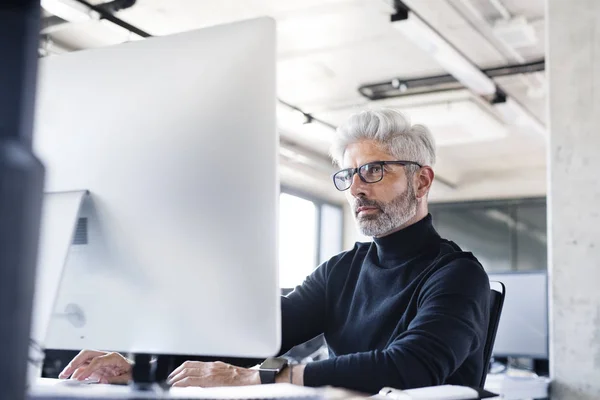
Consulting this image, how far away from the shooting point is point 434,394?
4.08 ft

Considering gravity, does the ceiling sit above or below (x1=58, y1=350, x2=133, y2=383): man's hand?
above

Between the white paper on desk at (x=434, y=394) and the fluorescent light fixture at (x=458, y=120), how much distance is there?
15.2 feet

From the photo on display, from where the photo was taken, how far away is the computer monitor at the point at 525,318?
3385mm

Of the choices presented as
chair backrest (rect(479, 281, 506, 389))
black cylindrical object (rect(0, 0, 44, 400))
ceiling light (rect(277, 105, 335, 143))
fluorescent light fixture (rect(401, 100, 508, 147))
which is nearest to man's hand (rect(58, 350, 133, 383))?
chair backrest (rect(479, 281, 506, 389))

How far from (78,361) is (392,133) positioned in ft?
3.03

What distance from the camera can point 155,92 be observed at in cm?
97

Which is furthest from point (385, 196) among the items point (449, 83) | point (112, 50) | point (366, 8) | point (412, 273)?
point (449, 83)

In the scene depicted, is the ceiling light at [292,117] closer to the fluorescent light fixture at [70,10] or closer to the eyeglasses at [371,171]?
the fluorescent light fixture at [70,10]

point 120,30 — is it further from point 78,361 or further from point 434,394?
point 434,394

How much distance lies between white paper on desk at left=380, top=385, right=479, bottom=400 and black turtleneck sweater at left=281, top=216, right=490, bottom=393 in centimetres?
8

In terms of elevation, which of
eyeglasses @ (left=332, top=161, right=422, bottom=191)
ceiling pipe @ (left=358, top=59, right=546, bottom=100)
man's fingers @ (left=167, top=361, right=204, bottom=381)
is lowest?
man's fingers @ (left=167, top=361, right=204, bottom=381)

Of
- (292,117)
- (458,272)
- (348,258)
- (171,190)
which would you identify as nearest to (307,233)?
(292,117)

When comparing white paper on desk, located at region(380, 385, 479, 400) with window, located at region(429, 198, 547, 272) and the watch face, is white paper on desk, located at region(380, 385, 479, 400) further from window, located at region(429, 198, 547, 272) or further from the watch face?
window, located at region(429, 198, 547, 272)

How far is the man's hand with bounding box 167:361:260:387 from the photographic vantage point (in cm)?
118
